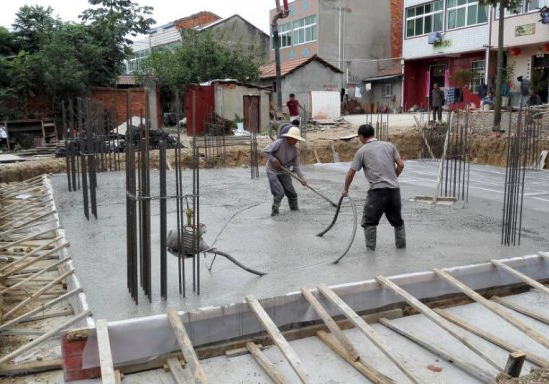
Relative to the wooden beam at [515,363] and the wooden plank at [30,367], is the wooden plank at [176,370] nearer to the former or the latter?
the wooden plank at [30,367]

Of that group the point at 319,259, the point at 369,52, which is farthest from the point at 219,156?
the point at 369,52

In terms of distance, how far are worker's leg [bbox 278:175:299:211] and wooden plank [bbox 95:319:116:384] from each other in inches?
164

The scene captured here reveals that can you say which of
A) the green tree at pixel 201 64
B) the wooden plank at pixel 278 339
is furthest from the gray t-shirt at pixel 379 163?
the green tree at pixel 201 64

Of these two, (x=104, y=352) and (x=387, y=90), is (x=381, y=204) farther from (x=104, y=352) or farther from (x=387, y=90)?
(x=387, y=90)

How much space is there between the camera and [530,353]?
11.6 feet

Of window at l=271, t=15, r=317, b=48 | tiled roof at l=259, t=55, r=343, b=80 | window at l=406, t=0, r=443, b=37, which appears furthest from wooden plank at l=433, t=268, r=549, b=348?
window at l=271, t=15, r=317, b=48

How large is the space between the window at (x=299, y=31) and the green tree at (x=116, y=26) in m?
8.65

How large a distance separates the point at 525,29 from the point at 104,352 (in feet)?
63.6

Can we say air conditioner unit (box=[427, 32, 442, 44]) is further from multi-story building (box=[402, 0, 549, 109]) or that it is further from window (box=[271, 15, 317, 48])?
window (box=[271, 15, 317, 48])

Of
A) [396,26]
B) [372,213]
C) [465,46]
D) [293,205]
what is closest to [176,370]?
[372,213]

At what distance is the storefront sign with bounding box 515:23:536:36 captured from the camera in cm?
1831

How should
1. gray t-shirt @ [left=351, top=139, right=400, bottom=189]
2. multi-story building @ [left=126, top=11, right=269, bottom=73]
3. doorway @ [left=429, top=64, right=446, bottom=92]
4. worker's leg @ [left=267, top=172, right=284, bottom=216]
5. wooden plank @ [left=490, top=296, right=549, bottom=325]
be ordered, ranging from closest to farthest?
1. wooden plank @ [left=490, top=296, right=549, bottom=325]
2. gray t-shirt @ [left=351, top=139, right=400, bottom=189]
3. worker's leg @ [left=267, top=172, right=284, bottom=216]
4. doorway @ [left=429, top=64, right=446, bottom=92]
5. multi-story building @ [left=126, top=11, right=269, bottom=73]

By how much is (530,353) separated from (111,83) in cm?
1857

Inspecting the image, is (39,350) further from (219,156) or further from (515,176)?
(219,156)
